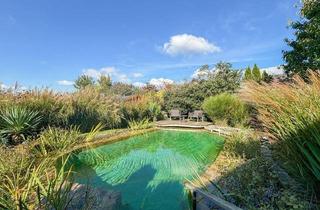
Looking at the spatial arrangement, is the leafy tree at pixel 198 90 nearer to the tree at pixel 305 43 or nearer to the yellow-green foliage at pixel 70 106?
the yellow-green foliage at pixel 70 106

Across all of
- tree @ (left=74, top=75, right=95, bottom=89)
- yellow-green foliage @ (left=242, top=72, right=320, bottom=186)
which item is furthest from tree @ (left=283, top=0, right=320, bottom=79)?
tree @ (left=74, top=75, right=95, bottom=89)

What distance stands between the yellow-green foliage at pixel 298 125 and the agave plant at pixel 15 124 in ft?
Answer: 21.4

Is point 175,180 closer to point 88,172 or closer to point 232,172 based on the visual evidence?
point 232,172

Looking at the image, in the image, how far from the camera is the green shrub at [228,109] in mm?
11391

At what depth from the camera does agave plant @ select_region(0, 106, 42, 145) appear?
6719 mm

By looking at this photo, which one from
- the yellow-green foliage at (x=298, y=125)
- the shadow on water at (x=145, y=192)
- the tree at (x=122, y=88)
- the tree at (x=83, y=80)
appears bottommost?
the shadow on water at (x=145, y=192)

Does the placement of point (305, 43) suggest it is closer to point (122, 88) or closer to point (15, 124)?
point (15, 124)

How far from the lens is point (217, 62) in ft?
59.9

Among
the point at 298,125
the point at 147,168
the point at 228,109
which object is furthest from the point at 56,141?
the point at 228,109

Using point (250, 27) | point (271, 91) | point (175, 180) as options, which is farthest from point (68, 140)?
point (250, 27)

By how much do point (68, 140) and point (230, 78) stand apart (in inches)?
506

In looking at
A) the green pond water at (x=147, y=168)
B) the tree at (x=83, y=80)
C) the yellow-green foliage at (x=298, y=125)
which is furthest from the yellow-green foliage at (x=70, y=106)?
the tree at (x=83, y=80)

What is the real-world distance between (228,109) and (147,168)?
7.48 m

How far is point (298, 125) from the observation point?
2662 mm
